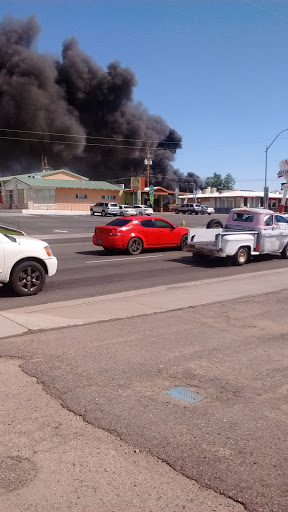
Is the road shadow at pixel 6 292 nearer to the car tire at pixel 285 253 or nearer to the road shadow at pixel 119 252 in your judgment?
the road shadow at pixel 119 252

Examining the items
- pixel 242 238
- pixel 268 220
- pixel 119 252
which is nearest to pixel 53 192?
pixel 119 252

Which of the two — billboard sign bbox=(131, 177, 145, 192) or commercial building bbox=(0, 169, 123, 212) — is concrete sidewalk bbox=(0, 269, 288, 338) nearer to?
commercial building bbox=(0, 169, 123, 212)

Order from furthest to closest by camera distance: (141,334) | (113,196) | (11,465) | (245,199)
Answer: (245,199), (113,196), (141,334), (11,465)

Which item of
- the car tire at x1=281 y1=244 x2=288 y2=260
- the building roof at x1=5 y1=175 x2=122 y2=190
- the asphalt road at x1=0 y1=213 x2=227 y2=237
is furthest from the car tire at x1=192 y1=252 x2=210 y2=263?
the building roof at x1=5 y1=175 x2=122 y2=190

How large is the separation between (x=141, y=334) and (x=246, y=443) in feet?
9.62

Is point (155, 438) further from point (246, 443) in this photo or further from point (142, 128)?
point (142, 128)

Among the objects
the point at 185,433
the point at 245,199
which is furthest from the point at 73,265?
the point at 245,199

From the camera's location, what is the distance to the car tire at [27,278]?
28.8 feet

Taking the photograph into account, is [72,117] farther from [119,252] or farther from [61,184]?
[119,252]

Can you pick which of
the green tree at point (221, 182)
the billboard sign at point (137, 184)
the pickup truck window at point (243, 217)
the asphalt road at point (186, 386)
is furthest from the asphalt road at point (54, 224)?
the green tree at point (221, 182)

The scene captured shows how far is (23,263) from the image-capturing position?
28.9 feet

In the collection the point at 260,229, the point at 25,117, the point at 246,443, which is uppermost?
the point at 25,117

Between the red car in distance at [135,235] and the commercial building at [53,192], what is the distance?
42.9 metres

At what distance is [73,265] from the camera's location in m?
13.5
